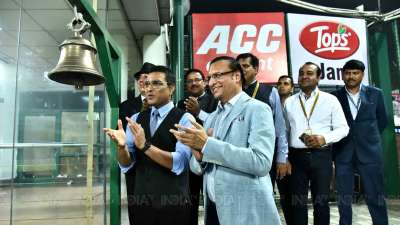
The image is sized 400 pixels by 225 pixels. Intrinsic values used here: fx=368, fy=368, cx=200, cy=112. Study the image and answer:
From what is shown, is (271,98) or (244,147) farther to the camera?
(271,98)

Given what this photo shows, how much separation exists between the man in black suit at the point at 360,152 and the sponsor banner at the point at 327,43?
2282mm

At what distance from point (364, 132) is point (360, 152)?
185 millimetres

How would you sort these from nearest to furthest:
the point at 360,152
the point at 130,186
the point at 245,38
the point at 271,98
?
1. the point at 130,186
2. the point at 271,98
3. the point at 360,152
4. the point at 245,38

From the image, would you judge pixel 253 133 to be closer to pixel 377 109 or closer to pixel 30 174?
pixel 377 109

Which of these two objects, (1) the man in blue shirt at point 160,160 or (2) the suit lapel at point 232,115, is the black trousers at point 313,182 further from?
(2) the suit lapel at point 232,115

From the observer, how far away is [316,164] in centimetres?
298

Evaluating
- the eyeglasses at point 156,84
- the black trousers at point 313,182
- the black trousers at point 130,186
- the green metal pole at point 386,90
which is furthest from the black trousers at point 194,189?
the green metal pole at point 386,90

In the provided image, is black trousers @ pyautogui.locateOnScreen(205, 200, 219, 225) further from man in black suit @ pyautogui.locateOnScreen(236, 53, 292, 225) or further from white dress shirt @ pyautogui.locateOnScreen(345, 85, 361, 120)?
white dress shirt @ pyautogui.locateOnScreen(345, 85, 361, 120)

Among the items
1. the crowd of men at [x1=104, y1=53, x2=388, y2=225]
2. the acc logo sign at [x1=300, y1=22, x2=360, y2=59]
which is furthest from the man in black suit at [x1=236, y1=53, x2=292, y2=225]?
the acc logo sign at [x1=300, y1=22, x2=360, y2=59]

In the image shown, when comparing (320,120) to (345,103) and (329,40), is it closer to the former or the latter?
(345,103)

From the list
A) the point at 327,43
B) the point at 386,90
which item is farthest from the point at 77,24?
the point at 386,90

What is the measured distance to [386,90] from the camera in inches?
260

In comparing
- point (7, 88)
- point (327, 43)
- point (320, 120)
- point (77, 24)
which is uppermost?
point (327, 43)

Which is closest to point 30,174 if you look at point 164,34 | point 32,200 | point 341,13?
point 32,200
